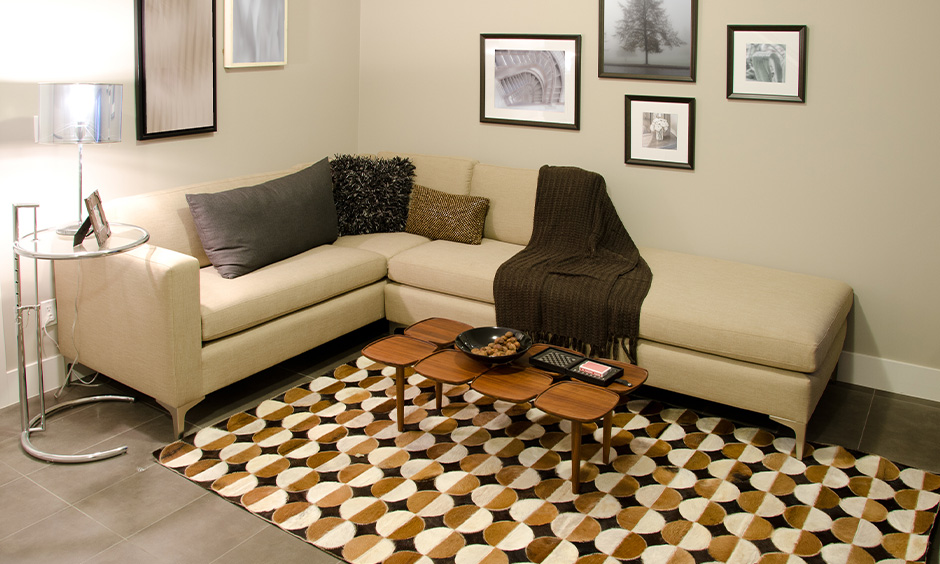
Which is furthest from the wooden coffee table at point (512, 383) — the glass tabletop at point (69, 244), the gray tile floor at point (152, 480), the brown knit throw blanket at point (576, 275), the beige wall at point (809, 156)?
the beige wall at point (809, 156)

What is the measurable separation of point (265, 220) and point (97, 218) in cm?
86

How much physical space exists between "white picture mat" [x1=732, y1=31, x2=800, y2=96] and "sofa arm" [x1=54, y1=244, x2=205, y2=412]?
103 inches

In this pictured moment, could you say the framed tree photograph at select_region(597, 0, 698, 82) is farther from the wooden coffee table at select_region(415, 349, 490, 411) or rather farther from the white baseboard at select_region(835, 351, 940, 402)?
the wooden coffee table at select_region(415, 349, 490, 411)

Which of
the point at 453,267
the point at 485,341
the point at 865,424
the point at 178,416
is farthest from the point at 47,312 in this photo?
the point at 865,424

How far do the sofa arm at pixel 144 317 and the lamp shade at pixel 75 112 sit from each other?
0.48 meters

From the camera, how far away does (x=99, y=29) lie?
3621 mm

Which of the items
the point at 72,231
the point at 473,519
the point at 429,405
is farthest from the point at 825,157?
the point at 72,231

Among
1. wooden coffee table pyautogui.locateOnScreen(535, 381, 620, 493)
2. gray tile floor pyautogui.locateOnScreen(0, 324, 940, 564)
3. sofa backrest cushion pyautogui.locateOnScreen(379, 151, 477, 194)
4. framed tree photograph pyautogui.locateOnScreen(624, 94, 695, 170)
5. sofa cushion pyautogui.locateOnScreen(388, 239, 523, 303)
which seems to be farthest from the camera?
sofa backrest cushion pyautogui.locateOnScreen(379, 151, 477, 194)

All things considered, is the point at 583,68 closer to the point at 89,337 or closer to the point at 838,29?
the point at 838,29

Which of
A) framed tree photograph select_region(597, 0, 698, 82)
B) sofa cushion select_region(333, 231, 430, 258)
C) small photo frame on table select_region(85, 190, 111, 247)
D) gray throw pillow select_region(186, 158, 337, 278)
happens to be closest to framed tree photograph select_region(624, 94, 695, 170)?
framed tree photograph select_region(597, 0, 698, 82)

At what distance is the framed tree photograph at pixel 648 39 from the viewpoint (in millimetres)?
4043

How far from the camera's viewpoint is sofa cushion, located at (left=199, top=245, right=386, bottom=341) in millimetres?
3379

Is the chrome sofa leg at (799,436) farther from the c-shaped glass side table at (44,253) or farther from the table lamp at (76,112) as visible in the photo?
the table lamp at (76,112)

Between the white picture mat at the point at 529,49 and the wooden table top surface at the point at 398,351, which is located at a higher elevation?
the white picture mat at the point at 529,49
